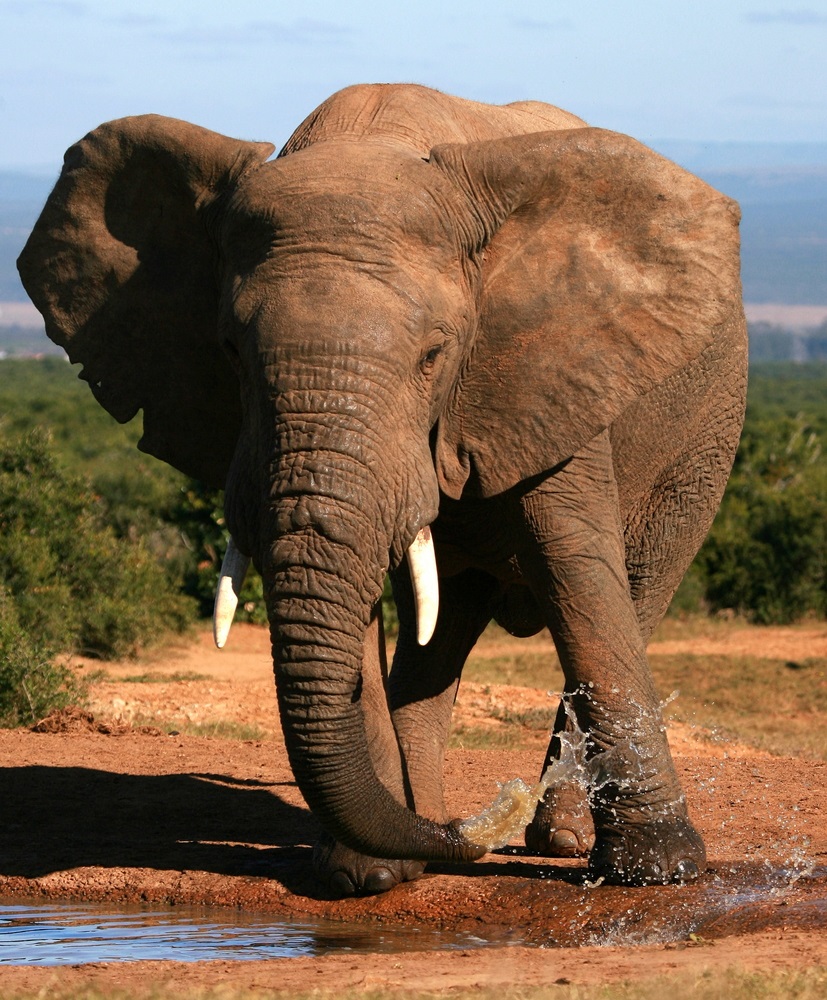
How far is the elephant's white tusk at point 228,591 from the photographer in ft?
17.1

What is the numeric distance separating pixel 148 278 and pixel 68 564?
338 inches

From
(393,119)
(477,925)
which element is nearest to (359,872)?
(477,925)

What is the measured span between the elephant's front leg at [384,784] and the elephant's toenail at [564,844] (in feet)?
2.33

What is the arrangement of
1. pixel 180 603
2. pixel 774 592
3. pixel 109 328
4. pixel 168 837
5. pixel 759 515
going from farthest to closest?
pixel 759 515 < pixel 774 592 < pixel 180 603 < pixel 168 837 < pixel 109 328

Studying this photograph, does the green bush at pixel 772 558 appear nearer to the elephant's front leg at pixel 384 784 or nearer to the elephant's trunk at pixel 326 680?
the elephant's front leg at pixel 384 784

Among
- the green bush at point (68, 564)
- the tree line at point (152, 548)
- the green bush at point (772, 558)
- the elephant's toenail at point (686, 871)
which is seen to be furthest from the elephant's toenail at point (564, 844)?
the green bush at point (772, 558)

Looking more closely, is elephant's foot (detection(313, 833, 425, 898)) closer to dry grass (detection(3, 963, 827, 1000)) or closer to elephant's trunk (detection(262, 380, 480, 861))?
elephant's trunk (detection(262, 380, 480, 861))

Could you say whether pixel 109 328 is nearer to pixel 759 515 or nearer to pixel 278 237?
pixel 278 237

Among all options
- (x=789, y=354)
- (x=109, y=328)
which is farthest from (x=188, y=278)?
(x=789, y=354)

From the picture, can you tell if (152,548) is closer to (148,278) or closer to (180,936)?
(148,278)

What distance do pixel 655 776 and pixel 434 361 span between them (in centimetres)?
175

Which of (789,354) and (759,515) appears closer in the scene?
(759,515)

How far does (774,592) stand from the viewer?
61.4 ft

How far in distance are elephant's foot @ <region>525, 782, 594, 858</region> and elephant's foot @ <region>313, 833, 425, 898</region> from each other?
0.73 m
